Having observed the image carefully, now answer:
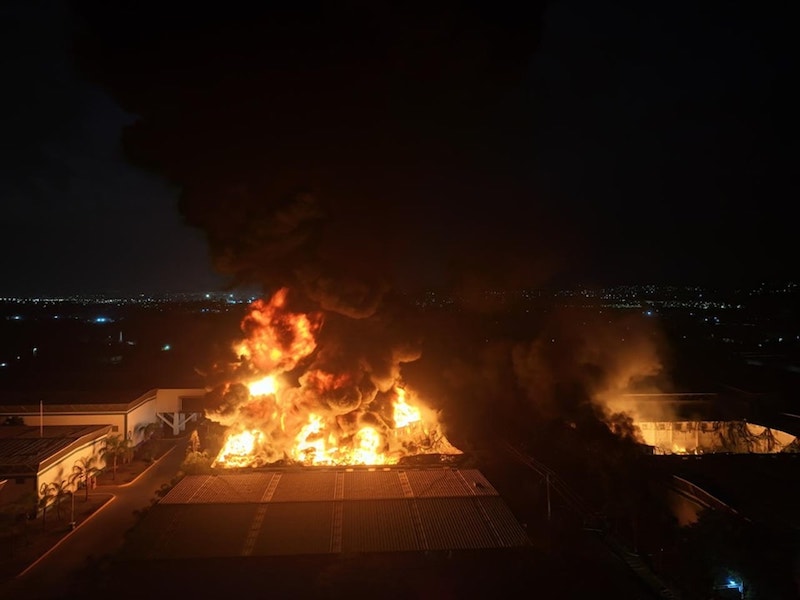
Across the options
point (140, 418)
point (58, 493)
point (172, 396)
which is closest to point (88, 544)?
point (58, 493)

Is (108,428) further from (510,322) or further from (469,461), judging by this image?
(510,322)

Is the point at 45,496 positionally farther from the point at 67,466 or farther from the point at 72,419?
the point at 72,419

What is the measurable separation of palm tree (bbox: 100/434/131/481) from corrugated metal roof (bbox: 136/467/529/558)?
18.6ft

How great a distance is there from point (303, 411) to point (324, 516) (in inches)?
386

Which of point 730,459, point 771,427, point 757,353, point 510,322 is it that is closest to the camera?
point 730,459

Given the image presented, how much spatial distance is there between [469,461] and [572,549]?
7.25m

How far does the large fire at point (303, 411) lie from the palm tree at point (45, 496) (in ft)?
19.8

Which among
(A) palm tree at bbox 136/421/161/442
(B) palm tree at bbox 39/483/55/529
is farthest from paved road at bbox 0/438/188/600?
(A) palm tree at bbox 136/421/161/442

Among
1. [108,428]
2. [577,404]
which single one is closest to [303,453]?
[108,428]

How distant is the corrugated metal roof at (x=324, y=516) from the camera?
16562 mm

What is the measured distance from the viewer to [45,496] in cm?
2061

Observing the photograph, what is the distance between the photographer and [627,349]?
4172cm

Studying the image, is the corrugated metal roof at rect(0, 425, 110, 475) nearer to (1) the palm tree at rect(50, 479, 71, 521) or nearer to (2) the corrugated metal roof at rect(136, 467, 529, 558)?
(1) the palm tree at rect(50, 479, 71, 521)

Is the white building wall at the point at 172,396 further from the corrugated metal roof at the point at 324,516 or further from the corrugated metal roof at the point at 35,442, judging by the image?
the corrugated metal roof at the point at 324,516
